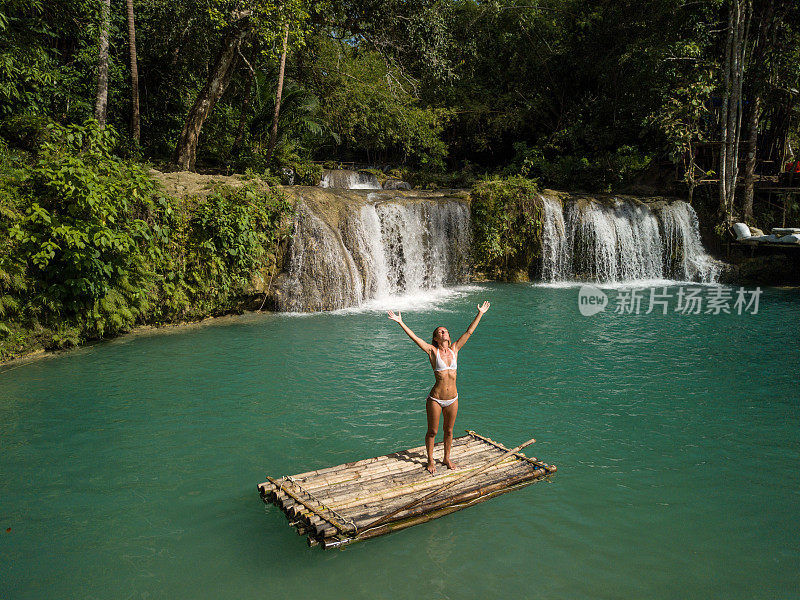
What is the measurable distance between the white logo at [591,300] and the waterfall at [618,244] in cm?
122

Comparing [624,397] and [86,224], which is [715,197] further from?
[86,224]

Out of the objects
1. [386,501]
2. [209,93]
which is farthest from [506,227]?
[386,501]

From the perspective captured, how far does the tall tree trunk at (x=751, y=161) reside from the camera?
712 inches

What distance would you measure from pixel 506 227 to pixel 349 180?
23.9 ft

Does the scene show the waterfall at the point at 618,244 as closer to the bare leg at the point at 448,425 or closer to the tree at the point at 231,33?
the tree at the point at 231,33

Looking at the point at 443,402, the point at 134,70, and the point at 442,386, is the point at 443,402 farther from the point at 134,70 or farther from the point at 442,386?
the point at 134,70

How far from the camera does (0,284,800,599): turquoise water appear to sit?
14.1ft

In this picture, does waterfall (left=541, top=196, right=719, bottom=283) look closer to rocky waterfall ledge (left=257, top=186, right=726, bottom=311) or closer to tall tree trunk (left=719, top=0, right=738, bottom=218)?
rocky waterfall ledge (left=257, top=186, right=726, bottom=311)

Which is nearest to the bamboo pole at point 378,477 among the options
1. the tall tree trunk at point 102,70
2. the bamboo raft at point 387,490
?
the bamboo raft at point 387,490

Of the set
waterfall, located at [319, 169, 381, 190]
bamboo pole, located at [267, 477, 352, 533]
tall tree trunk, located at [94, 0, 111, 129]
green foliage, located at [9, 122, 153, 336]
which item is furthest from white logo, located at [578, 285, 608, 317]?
tall tree trunk, located at [94, 0, 111, 129]

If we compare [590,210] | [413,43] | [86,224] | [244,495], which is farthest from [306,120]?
[244,495]

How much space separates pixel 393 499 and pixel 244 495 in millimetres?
1663

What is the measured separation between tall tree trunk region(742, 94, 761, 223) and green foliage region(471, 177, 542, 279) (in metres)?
7.05

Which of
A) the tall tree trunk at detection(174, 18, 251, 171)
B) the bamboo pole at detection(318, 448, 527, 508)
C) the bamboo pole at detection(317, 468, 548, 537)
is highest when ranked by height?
the tall tree trunk at detection(174, 18, 251, 171)
